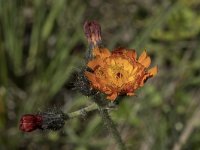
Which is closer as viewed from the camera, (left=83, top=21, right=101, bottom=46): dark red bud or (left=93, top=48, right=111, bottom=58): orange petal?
(left=93, top=48, right=111, bottom=58): orange petal

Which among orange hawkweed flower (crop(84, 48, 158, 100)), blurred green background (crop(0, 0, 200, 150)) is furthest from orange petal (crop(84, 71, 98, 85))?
blurred green background (crop(0, 0, 200, 150))

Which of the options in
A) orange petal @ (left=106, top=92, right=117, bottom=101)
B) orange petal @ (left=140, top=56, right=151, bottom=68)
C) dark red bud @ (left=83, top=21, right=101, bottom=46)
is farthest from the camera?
dark red bud @ (left=83, top=21, right=101, bottom=46)

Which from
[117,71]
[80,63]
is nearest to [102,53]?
[117,71]

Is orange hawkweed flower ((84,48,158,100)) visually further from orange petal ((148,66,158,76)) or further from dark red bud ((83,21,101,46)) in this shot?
dark red bud ((83,21,101,46))

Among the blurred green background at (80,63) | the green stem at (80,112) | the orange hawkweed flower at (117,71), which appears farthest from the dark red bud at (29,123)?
the blurred green background at (80,63)

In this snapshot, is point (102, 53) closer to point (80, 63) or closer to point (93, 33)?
point (93, 33)

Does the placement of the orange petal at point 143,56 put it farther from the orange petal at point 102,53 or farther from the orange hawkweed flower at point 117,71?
the orange petal at point 102,53
